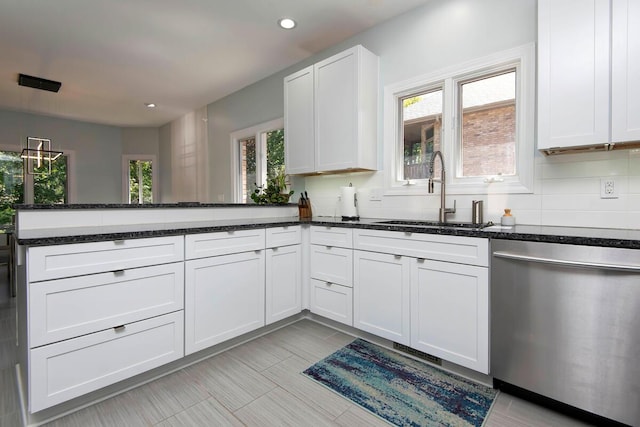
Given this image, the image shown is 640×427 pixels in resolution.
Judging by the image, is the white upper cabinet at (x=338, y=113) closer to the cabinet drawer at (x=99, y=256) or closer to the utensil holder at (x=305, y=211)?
the utensil holder at (x=305, y=211)

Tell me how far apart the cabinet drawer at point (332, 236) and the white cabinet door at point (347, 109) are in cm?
59

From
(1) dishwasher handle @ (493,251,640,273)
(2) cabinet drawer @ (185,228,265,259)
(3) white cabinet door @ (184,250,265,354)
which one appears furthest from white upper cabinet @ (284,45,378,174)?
(1) dishwasher handle @ (493,251,640,273)

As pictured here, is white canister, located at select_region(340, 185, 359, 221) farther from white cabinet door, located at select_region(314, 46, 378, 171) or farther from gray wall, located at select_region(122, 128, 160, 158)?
gray wall, located at select_region(122, 128, 160, 158)

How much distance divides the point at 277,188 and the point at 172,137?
3.90m

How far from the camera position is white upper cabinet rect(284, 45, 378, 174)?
2.71 metres

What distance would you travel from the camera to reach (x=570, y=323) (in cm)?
150

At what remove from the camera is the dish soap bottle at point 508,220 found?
6.70ft

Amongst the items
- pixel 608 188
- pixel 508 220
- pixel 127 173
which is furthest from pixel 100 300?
pixel 127 173

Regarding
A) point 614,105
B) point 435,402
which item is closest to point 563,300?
point 435,402

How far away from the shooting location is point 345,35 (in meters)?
3.10

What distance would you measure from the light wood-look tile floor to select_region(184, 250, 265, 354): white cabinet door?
0.20m

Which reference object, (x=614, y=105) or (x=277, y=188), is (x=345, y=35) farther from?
(x=614, y=105)

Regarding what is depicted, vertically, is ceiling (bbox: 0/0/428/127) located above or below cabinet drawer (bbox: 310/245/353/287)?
above

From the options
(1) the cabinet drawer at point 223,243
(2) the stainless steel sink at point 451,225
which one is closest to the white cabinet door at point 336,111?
(2) the stainless steel sink at point 451,225
